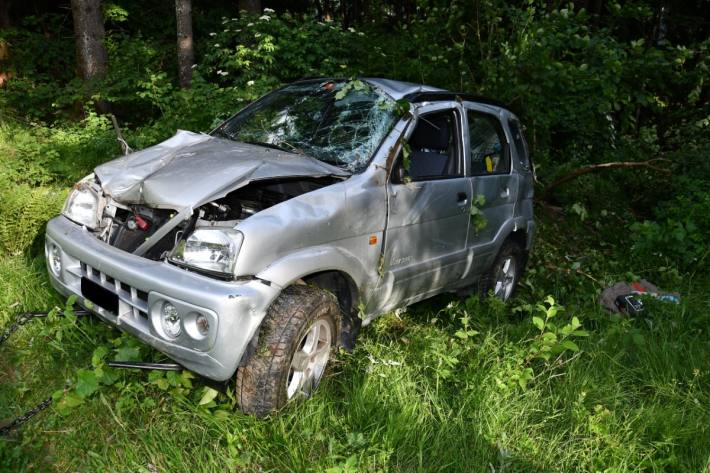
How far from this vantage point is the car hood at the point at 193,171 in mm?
2795

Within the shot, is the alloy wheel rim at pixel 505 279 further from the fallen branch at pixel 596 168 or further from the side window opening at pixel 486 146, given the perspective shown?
the fallen branch at pixel 596 168

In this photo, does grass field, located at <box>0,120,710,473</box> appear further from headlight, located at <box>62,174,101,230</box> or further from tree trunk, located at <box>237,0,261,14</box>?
tree trunk, located at <box>237,0,261,14</box>

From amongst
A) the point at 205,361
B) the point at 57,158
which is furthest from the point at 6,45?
the point at 205,361

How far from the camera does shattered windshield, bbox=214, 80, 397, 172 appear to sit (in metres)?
3.46

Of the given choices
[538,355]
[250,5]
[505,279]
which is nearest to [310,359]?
[538,355]

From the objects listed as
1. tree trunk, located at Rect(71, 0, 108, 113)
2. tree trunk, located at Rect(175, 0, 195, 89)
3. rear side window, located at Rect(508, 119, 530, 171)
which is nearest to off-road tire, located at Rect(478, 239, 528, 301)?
rear side window, located at Rect(508, 119, 530, 171)

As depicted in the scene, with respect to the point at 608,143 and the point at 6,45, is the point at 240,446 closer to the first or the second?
the point at 608,143

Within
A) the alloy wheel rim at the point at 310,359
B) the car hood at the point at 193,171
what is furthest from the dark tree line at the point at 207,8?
the alloy wheel rim at the point at 310,359

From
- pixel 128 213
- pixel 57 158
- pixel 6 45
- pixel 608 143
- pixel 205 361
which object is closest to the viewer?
pixel 205 361

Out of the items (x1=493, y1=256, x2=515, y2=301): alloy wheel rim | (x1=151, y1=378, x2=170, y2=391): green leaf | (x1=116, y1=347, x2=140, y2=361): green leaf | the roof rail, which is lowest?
(x1=493, y1=256, x2=515, y2=301): alloy wheel rim

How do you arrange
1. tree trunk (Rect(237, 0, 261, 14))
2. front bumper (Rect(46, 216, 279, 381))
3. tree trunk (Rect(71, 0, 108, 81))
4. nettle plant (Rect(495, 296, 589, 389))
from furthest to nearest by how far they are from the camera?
tree trunk (Rect(237, 0, 261, 14)) < tree trunk (Rect(71, 0, 108, 81)) < nettle plant (Rect(495, 296, 589, 389)) < front bumper (Rect(46, 216, 279, 381))

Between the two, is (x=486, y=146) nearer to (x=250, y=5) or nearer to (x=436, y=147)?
(x=436, y=147)

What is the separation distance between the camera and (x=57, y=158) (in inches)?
237

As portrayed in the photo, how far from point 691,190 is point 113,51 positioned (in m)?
8.58
